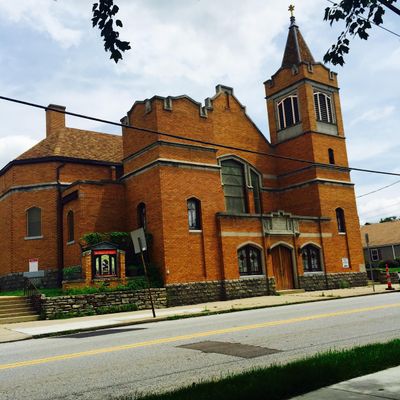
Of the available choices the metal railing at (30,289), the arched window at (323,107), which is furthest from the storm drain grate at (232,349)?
the arched window at (323,107)

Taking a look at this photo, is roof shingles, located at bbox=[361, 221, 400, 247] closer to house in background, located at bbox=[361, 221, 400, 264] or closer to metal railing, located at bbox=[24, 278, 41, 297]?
house in background, located at bbox=[361, 221, 400, 264]

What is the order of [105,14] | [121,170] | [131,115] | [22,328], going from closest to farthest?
[105,14], [22,328], [131,115], [121,170]

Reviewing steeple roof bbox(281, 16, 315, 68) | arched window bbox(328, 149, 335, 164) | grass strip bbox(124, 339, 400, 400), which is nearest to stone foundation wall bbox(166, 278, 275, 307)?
arched window bbox(328, 149, 335, 164)

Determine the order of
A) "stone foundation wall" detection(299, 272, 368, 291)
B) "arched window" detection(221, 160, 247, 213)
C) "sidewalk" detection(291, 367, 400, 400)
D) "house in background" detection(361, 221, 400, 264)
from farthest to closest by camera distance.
→ "house in background" detection(361, 221, 400, 264), "arched window" detection(221, 160, 247, 213), "stone foundation wall" detection(299, 272, 368, 291), "sidewalk" detection(291, 367, 400, 400)

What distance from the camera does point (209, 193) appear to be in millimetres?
25672

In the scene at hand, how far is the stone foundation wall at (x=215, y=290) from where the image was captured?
22812 millimetres

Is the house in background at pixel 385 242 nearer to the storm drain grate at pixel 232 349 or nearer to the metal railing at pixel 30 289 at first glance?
the metal railing at pixel 30 289

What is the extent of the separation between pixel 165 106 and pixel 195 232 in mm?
6796

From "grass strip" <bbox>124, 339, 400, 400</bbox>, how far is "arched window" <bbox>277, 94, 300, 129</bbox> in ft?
87.9

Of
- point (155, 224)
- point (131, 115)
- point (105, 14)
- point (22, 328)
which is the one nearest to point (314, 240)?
point (155, 224)

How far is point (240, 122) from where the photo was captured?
3228 cm

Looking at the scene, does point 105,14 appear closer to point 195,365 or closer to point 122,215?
point 195,365

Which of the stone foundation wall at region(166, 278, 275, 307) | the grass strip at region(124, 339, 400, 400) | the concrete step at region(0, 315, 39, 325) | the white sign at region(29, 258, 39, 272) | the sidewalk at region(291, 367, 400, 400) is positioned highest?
the white sign at region(29, 258, 39, 272)

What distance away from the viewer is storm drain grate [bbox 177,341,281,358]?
8.26m
